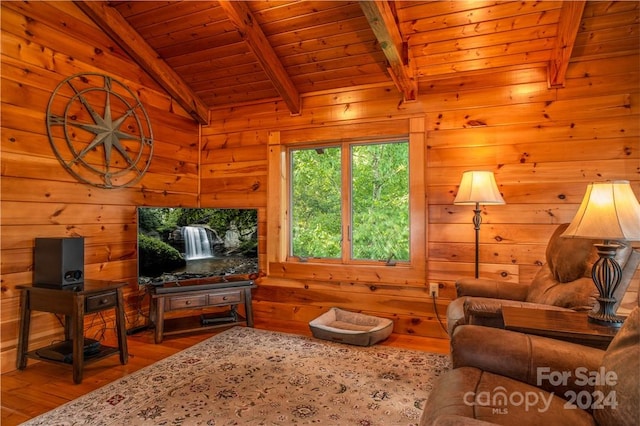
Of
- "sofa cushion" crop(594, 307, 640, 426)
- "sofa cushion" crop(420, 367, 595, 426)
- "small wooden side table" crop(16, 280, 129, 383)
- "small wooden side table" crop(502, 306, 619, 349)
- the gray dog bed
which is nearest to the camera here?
"sofa cushion" crop(594, 307, 640, 426)

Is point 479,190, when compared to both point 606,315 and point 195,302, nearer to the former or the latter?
point 606,315

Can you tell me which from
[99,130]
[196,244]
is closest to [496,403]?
[196,244]

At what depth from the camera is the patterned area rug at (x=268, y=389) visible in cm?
204

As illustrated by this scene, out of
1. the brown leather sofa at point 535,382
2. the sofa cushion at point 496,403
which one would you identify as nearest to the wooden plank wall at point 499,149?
the brown leather sofa at point 535,382

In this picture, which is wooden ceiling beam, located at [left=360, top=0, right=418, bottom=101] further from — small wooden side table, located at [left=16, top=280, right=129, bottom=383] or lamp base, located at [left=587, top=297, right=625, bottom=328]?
small wooden side table, located at [left=16, top=280, right=129, bottom=383]

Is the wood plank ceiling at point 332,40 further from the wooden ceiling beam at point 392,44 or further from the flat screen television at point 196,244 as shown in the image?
the flat screen television at point 196,244

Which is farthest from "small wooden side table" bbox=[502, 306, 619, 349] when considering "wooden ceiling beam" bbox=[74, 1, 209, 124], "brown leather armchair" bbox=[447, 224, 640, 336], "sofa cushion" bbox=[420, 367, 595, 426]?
"wooden ceiling beam" bbox=[74, 1, 209, 124]

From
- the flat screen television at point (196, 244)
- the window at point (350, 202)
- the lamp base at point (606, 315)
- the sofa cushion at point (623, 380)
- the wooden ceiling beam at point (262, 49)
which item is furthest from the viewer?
the window at point (350, 202)

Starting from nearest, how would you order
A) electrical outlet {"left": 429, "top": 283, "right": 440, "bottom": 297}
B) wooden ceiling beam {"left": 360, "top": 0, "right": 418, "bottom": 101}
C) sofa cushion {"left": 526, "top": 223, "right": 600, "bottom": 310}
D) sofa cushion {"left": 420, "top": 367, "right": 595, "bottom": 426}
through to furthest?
sofa cushion {"left": 420, "top": 367, "right": 595, "bottom": 426} → sofa cushion {"left": 526, "top": 223, "right": 600, "bottom": 310} → wooden ceiling beam {"left": 360, "top": 0, "right": 418, "bottom": 101} → electrical outlet {"left": 429, "top": 283, "right": 440, "bottom": 297}

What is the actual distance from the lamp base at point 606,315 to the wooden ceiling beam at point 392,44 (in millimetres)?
2179

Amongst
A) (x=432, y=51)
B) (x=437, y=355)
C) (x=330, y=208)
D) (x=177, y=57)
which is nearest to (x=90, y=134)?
(x=177, y=57)

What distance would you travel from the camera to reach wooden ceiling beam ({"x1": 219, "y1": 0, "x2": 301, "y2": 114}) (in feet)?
9.68

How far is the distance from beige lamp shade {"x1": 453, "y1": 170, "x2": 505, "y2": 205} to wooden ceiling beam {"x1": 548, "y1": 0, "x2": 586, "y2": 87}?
96cm

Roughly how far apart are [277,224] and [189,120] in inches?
63.5
